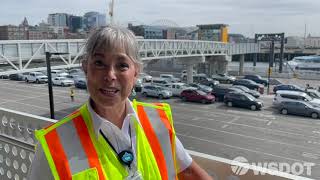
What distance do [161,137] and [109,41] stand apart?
0.65 meters

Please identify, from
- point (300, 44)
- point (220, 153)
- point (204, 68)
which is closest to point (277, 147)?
point (220, 153)

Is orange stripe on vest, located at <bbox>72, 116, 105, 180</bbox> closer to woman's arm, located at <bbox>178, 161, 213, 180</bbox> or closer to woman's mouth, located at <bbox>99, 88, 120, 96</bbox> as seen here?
woman's mouth, located at <bbox>99, 88, 120, 96</bbox>

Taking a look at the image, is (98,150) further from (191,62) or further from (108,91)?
(191,62)

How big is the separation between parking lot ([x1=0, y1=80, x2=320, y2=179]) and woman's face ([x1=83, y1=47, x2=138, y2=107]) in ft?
29.5

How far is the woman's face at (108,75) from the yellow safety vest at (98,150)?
160mm

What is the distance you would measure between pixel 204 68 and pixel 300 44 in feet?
212

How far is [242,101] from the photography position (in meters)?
24.6

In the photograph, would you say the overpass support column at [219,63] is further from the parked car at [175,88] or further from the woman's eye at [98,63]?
the woman's eye at [98,63]

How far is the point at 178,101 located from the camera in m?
27.9

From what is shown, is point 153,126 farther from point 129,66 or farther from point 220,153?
point 220,153

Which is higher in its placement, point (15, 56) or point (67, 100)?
point (15, 56)

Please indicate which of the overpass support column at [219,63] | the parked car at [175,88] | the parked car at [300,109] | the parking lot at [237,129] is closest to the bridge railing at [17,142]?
the parking lot at [237,129]

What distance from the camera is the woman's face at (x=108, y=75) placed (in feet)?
5.46

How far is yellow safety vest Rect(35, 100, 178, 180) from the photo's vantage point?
5.11 ft
